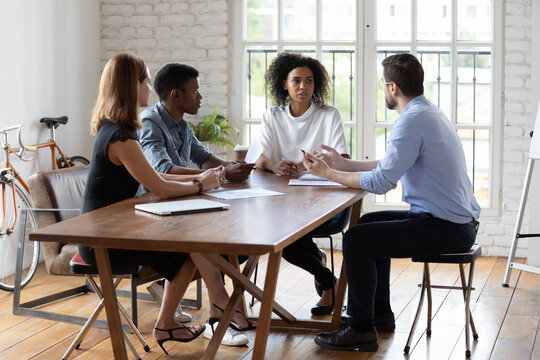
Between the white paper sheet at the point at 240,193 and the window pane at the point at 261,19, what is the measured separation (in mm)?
2796

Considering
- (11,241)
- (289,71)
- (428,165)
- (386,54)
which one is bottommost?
(11,241)

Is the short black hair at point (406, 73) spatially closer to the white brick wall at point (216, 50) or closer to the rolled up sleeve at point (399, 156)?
the rolled up sleeve at point (399, 156)

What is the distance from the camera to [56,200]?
4.29 metres

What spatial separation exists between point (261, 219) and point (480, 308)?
2138 mm

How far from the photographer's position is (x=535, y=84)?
555 centimetres

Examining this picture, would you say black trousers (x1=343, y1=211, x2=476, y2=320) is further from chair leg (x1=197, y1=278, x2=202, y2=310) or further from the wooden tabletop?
chair leg (x1=197, y1=278, x2=202, y2=310)

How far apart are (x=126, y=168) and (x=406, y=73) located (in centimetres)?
136

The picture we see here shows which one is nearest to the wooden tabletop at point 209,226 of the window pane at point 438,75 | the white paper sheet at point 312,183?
the white paper sheet at point 312,183

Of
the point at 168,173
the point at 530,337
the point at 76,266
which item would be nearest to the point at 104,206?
the point at 76,266

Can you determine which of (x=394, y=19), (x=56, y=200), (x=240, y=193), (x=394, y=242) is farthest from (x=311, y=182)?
(x=394, y=19)

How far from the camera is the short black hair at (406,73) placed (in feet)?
12.0

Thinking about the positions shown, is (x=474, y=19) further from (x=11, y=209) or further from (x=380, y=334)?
(x=11, y=209)

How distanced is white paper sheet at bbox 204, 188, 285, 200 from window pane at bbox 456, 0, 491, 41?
9.64ft

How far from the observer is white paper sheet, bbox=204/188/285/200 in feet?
11.5
